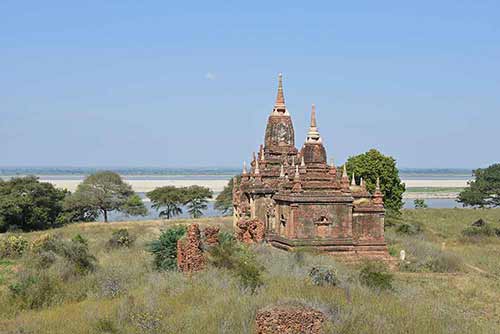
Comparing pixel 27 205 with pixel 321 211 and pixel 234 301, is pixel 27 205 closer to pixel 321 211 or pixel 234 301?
pixel 321 211

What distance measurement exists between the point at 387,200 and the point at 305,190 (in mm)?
24185

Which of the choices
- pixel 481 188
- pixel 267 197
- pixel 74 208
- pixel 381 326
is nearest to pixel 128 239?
pixel 267 197

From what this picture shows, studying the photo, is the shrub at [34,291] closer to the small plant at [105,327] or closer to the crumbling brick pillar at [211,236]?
the small plant at [105,327]

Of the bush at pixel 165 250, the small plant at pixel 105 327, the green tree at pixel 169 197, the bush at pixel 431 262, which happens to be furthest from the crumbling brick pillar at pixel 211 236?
the green tree at pixel 169 197

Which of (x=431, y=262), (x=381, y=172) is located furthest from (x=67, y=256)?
(x=381, y=172)

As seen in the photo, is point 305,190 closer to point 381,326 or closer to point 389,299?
point 389,299

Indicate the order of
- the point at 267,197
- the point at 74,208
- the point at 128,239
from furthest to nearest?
the point at 74,208
the point at 128,239
the point at 267,197

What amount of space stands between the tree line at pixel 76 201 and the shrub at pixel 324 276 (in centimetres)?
3371

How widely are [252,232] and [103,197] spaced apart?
3407 cm

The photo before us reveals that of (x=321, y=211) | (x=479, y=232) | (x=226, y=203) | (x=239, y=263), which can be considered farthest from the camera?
(x=226, y=203)

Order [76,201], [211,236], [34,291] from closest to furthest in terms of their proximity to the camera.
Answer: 1. [34,291]
2. [211,236]
3. [76,201]

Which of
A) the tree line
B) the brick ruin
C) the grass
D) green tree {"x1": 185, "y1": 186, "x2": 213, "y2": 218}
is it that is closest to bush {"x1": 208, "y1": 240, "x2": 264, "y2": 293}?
the grass

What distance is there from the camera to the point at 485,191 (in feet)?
234

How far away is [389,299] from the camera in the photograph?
50.6 ft
